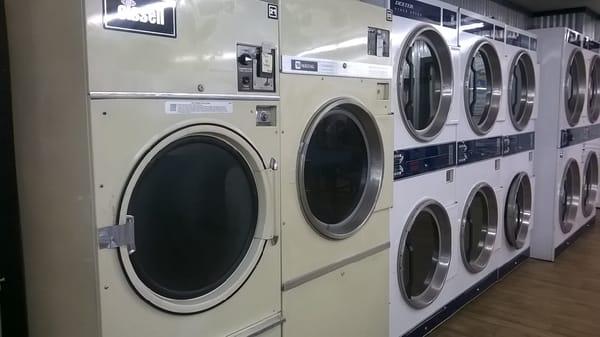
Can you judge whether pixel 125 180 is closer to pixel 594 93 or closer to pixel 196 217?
pixel 196 217

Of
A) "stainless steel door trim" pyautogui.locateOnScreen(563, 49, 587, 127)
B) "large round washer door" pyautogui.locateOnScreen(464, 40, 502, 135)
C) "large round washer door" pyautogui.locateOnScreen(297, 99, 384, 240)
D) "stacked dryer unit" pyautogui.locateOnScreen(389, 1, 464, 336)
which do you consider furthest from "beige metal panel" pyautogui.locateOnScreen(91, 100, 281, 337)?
"stainless steel door trim" pyautogui.locateOnScreen(563, 49, 587, 127)

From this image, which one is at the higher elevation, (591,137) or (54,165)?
(54,165)

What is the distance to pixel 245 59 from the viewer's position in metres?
1.76

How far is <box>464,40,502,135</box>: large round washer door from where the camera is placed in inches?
143

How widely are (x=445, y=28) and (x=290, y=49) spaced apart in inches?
58.7

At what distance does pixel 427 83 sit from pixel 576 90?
2845 mm

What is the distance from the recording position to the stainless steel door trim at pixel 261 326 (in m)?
1.84

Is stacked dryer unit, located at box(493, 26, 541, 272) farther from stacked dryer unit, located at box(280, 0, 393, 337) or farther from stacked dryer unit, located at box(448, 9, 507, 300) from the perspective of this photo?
stacked dryer unit, located at box(280, 0, 393, 337)

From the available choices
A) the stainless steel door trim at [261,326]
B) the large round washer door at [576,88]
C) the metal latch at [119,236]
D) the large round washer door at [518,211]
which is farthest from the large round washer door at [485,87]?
the metal latch at [119,236]

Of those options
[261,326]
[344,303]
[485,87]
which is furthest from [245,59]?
[485,87]

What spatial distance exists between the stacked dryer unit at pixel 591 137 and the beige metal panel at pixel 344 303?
380 centimetres

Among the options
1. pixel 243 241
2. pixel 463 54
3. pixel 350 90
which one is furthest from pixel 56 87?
pixel 463 54

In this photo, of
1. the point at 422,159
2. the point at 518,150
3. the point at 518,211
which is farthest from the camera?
the point at 518,211

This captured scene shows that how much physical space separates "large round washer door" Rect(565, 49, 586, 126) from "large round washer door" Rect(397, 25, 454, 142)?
2293mm
